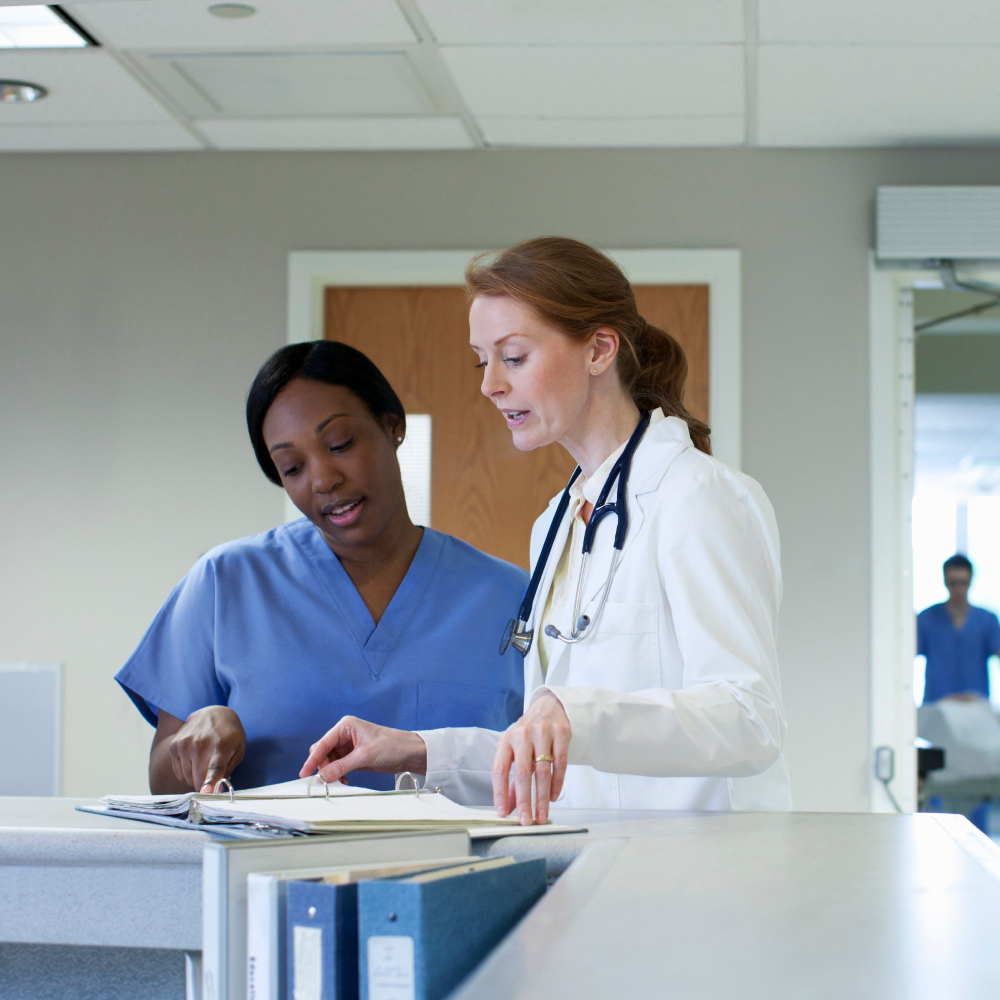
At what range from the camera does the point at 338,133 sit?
2.89 meters

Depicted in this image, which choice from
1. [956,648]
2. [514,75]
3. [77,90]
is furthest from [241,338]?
[956,648]

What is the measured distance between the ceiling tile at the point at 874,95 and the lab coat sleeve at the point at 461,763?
1.72m

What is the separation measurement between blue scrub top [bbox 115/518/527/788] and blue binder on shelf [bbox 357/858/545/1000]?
2.41 ft

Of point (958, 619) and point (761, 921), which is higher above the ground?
point (761, 921)

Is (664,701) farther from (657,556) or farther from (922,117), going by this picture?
(922,117)

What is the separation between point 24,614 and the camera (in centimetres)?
304

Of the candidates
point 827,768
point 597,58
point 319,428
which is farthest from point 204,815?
point 827,768

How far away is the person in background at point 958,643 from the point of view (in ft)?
17.5

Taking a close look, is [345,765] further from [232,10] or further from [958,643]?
[958,643]

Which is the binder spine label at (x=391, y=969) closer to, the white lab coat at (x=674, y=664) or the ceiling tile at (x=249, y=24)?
the white lab coat at (x=674, y=664)

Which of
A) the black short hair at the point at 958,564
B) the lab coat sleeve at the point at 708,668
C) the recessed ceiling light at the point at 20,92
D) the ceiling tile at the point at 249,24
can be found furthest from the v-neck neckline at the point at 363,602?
the black short hair at the point at 958,564

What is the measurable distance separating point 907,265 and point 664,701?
7.17ft

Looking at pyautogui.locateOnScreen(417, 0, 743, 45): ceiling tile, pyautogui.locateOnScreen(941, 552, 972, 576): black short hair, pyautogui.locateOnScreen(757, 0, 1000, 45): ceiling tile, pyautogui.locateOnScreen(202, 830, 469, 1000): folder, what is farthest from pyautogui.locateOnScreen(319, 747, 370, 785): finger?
pyautogui.locateOnScreen(941, 552, 972, 576): black short hair

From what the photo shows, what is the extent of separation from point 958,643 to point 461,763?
15.7ft
